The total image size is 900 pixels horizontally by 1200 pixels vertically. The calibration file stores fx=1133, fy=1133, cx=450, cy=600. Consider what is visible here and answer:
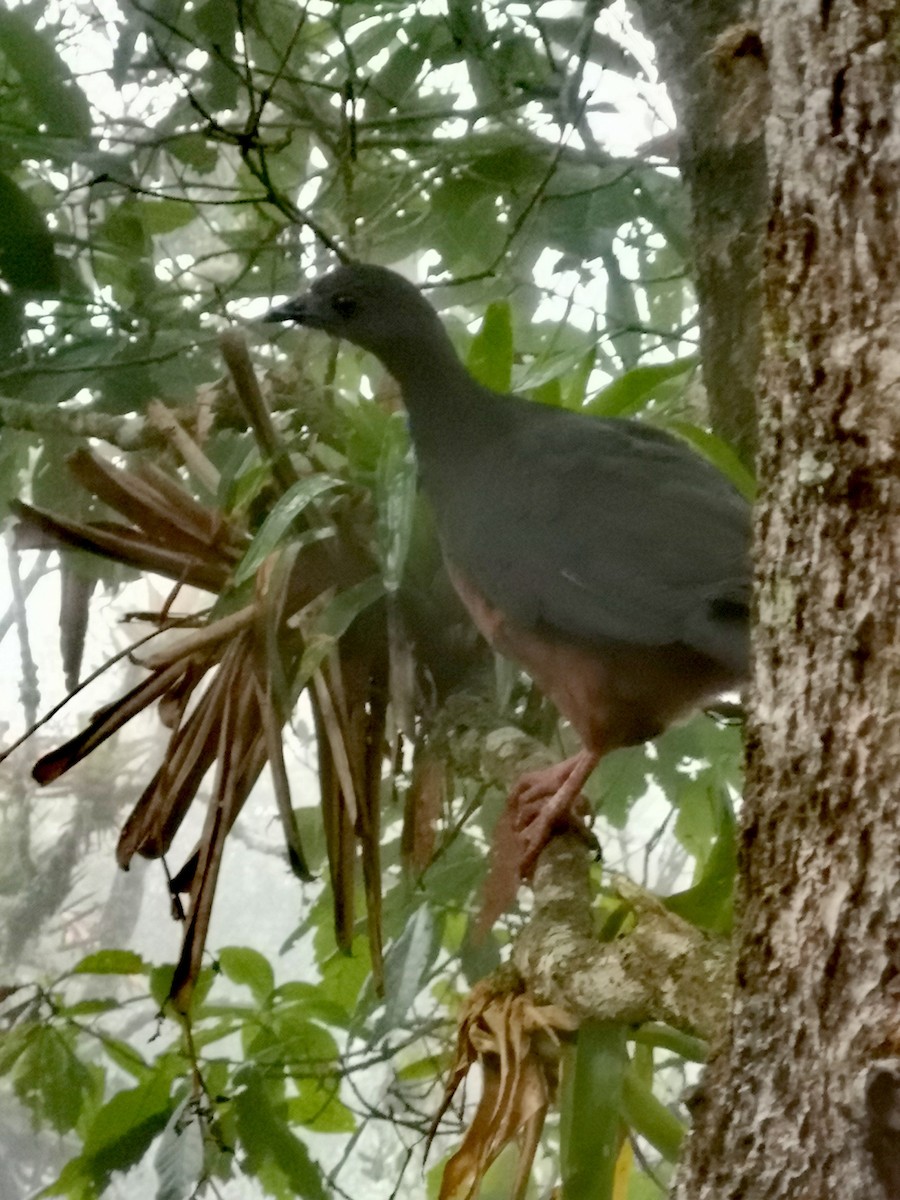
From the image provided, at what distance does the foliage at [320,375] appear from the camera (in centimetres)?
99

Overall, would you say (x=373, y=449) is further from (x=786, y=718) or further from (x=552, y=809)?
(x=786, y=718)

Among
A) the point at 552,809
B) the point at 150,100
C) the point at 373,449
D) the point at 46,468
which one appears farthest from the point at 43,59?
the point at 552,809

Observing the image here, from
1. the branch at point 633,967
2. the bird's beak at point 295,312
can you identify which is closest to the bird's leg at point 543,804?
the branch at point 633,967

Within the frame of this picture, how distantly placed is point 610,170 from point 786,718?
2.91 feet

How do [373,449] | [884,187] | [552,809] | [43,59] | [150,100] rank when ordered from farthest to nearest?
[150,100] < [43,59] < [373,449] < [552,809] < [884,187]

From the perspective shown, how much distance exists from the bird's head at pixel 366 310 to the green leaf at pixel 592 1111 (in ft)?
1.92

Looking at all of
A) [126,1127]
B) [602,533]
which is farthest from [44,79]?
[126,1127]

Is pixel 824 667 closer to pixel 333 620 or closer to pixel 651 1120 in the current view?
pixel 651 1120

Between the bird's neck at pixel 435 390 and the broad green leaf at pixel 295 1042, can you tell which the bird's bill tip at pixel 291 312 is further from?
the broad green leaf at pixel 295 1042

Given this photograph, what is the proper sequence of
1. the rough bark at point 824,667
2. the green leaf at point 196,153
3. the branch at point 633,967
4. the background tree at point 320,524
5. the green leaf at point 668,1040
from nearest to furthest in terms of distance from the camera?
the rough bark at point 824,667
the branch at point 633,967
the green leaf at point 668,1040
the background tree at point 320,524
the green leaf at point 196,153

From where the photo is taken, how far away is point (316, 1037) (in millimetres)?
1059

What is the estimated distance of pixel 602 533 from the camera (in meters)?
0.81

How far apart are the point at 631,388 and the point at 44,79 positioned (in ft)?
2.26

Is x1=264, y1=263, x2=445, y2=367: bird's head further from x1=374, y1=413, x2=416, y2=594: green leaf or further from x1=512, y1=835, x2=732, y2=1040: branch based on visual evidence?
x1=512, y1=835, x2=732, y2=1040: branch
